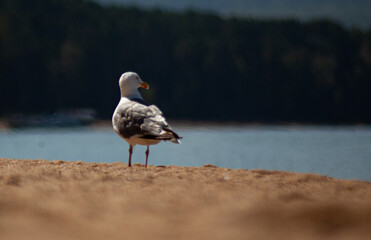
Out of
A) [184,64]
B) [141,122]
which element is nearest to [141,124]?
[141,122]

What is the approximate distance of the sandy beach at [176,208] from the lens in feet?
12.1

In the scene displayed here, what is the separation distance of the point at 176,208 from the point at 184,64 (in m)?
44.7

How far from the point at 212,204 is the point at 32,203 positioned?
4.76ft

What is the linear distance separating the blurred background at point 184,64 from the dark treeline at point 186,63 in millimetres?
93

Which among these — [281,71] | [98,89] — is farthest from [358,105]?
[98,89]

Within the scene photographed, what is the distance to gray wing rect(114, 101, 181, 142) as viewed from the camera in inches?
273

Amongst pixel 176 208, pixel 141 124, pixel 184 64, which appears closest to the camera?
pixel 176 208

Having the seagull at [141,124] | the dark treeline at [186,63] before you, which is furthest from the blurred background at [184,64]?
the seagull at [141,124]

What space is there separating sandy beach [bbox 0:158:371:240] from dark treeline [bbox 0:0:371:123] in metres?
30.6

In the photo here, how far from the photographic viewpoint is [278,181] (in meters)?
6.02

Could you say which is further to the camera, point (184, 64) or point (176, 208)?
point (184, 64)

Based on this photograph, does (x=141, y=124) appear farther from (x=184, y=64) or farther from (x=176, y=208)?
(x=184, y=64)

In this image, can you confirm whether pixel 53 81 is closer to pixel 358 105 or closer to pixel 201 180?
pixel 358 105

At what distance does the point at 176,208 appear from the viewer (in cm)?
431
